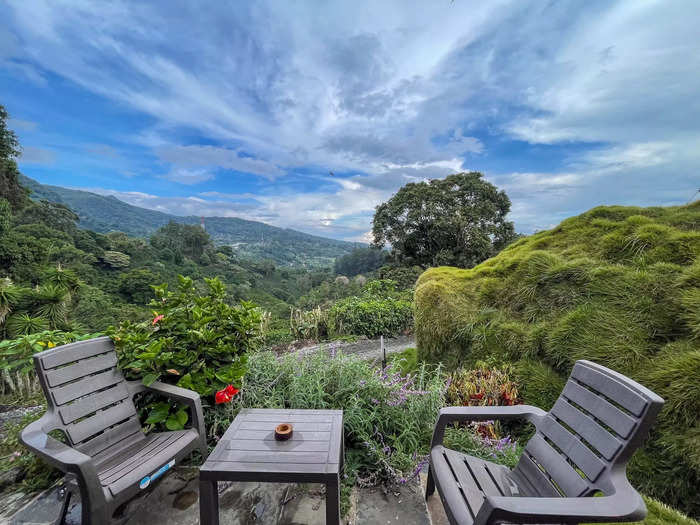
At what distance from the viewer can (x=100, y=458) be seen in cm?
173

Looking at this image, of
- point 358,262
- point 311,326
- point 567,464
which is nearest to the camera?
point 567,464

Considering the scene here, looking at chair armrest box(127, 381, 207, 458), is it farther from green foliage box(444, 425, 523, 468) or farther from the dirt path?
the dirt path

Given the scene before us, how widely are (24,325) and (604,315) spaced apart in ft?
26.1

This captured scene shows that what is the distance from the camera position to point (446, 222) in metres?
15.4

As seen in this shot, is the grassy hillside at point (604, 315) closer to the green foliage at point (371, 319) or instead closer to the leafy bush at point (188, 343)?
the leafy bush at point (188, 343)

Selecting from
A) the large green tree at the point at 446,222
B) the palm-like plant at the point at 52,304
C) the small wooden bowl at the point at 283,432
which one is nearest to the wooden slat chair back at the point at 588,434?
the small wooden bowl at the point at 283,432

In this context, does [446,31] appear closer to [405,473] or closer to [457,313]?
[457,313]

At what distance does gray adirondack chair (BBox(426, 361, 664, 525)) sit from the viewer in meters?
1.06

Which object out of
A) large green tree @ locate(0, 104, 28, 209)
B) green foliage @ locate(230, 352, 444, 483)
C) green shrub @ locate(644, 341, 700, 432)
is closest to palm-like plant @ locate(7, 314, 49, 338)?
green foliage @ locate(230, 352, 444, 483)

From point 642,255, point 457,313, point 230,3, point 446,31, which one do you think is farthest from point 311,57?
point 642,255

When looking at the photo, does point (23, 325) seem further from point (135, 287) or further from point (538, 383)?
point (135, 287)

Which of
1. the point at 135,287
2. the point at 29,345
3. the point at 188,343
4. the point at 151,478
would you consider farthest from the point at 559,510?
the point at 135,287

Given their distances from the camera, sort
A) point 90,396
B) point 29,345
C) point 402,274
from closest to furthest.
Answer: point 90,396 → point 29,345 → point 402,274

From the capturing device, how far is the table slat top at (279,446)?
1.38 meters
